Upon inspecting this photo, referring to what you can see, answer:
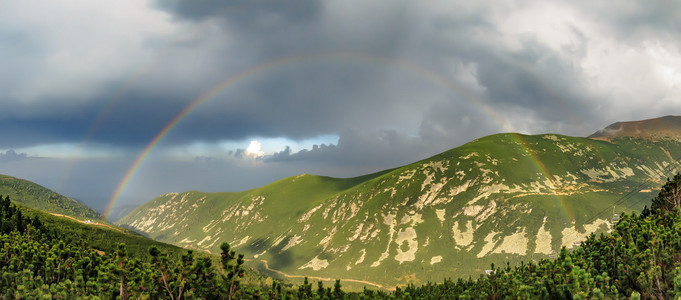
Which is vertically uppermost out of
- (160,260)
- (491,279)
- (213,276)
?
(160,260)

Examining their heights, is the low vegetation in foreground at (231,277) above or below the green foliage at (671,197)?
below

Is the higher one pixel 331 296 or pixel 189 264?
pixel 189 264

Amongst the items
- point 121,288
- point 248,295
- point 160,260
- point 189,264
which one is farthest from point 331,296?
point 121,288

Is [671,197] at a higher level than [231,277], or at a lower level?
higher

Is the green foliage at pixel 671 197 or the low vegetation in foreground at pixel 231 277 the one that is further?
A: the green foliage at pixel 671 197

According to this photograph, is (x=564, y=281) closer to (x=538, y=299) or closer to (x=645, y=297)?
(x=538, y=299)

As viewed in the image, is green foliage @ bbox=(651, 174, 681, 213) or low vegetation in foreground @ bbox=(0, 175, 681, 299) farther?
green foliage @ bbox=(651, 174, 681, 213)

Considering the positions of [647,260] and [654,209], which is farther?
[654,209]

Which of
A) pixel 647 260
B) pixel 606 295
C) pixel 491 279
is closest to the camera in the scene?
pixel 606 295

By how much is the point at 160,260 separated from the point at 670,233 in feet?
174

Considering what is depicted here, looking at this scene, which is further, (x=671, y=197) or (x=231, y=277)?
(x=671, y=197)

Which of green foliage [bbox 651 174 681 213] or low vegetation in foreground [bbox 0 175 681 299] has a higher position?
green foliage [bbox 651 174 681 213]

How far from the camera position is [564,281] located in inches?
1287

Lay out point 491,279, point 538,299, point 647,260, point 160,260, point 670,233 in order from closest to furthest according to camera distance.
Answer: point 160,260 → point 538,299 → point 647,260 → point 670,233 → point 491,279
